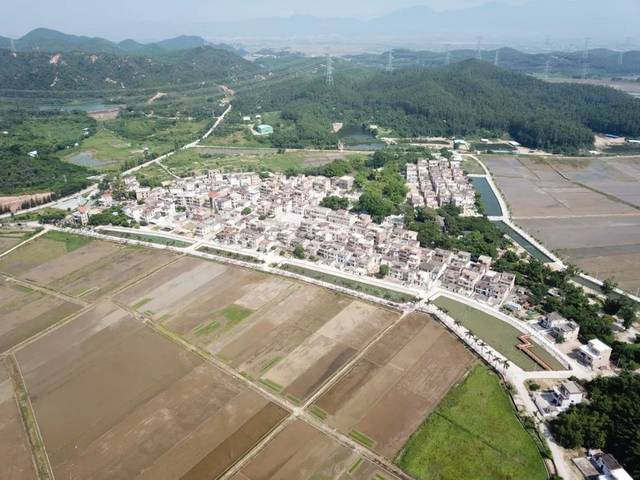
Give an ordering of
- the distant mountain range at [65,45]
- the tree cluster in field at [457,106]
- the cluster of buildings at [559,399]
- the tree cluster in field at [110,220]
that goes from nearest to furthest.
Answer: the cluster of buildings at [559,399]
the tree cluster in field at [110,220]
the tree cluster in field at [457,106]
the distant mountain range at [65,45]

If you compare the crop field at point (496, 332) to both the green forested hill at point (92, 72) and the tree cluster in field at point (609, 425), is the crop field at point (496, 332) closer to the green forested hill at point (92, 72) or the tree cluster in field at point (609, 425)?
the tree cluster in field at point (609, 425)

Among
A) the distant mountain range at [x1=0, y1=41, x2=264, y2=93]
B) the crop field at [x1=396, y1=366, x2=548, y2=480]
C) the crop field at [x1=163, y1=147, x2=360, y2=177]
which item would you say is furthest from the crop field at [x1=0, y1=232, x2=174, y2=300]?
the distant mountain range at [x1=0, y1=41, x2=264, y2=93]

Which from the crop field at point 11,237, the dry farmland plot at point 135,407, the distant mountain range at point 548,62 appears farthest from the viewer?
the distant mountain range at point 548,62

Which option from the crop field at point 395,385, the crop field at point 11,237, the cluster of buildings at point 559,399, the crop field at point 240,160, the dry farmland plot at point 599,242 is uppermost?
the cluster of buildings at point 559,399

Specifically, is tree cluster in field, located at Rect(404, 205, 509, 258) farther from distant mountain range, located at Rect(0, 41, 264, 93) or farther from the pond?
distant mountain range, located at Rect(0, 41, 264, 93)

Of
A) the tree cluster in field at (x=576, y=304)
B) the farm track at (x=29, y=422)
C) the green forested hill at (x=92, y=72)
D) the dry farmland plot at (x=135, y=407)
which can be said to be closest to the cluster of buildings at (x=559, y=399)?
the tree cluster in field at (x=576, y=304)

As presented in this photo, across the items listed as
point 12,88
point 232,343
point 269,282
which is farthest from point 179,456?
point 12,88

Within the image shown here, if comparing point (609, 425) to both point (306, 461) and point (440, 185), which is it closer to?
point (306, 461)
